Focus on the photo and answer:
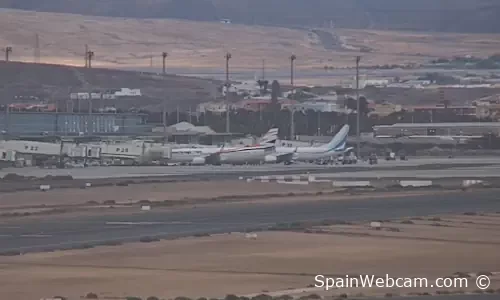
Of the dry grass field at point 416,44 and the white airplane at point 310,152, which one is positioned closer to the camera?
the white airplane at point 310,152

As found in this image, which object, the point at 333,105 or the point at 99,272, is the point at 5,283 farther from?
the point at 333,105

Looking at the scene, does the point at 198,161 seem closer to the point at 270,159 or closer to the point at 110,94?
the point at 270,159

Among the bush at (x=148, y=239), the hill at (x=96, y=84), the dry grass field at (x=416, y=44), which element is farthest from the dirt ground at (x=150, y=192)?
the dry grass field at (x=416, y=44)

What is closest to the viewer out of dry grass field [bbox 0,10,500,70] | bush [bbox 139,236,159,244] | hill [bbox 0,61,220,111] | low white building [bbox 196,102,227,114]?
bush [bbox 139,236,159,244]

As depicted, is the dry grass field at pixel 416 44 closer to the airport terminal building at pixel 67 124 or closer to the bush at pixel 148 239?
the airport terminal building at pixel 67 124

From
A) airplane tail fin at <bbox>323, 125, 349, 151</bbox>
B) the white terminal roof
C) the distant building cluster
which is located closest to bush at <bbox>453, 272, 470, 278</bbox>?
airplane tail fin at <bbox>323, 125, 349, 151</bbox>

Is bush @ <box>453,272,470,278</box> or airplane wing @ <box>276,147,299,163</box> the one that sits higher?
airplane wing @ <box>276,147,299,163</box>
